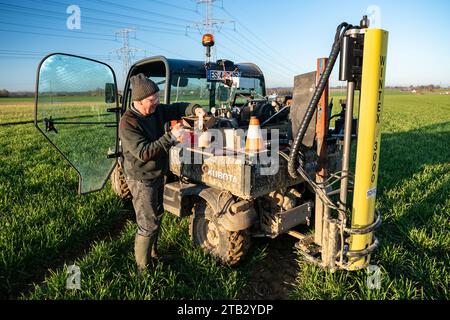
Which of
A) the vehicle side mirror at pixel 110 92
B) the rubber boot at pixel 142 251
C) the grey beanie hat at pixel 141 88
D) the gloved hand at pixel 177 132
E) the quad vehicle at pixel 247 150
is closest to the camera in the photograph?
the quad vehicle at pixel 247 150

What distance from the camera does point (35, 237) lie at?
13.2ft

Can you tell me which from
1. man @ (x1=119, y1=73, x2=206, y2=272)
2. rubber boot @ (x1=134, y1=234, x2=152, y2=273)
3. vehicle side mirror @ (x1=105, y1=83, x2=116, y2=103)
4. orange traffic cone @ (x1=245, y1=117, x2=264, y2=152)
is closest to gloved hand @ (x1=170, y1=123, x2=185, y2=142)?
man @ (x1=119, y1=73, x2=206, y2=272)

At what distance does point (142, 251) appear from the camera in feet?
11.0

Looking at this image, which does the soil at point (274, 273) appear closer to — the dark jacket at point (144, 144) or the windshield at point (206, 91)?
the dark jacket at point (144, 144)

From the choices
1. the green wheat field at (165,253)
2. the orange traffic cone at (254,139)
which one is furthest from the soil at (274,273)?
the orange traffic cone at (254,139)

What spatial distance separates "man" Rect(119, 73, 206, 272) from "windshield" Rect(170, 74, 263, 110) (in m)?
0.85

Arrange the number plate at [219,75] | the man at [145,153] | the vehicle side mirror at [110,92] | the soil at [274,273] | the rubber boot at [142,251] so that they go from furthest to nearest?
the number plate at [219,75] → the vehicle side mirror at [110,92] → the rubber boot at [142,251] → the soil at [274,273] → the man at [145,153]

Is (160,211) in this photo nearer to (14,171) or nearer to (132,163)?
(132,163)

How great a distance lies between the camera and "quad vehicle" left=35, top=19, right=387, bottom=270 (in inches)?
102

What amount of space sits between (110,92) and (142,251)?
2235 millimetres

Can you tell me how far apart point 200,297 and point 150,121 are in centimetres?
181

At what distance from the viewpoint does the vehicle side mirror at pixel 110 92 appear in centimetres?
429

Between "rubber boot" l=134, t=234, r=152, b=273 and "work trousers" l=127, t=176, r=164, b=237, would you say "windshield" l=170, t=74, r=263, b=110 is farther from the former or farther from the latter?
"rubber boot" l=134, t=234, r=152, b=273

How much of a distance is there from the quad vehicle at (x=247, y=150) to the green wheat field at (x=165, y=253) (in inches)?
11.9
